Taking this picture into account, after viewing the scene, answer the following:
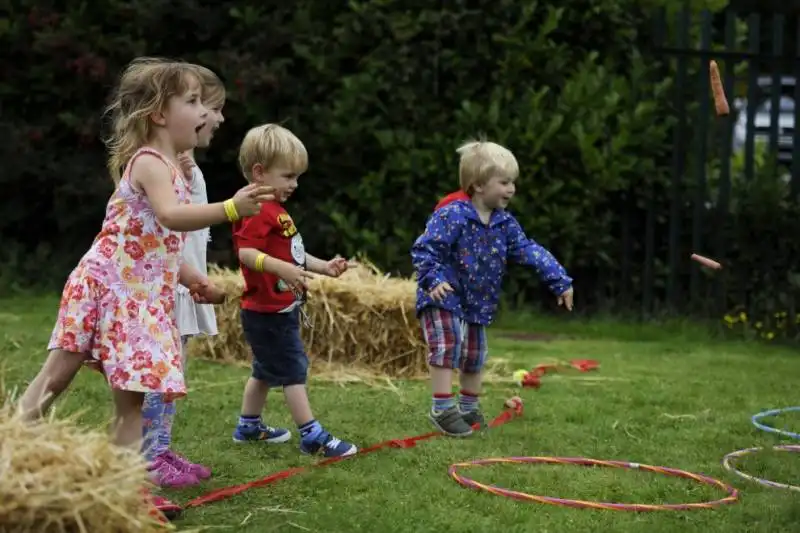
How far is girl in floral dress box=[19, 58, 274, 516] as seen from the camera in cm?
414

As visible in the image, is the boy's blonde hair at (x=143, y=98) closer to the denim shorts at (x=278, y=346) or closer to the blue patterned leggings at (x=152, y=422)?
the blue patterned leggings at (x=152, y=422)

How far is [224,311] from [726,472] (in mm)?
3809

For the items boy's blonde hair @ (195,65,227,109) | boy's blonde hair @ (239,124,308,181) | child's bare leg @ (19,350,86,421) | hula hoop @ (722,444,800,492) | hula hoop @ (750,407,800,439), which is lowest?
hula hoop @ (722,444,800,492)

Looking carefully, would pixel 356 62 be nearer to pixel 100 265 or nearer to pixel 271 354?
pixel 271 354

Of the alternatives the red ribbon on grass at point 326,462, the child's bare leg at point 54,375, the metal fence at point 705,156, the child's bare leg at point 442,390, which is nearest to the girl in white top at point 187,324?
the red ribbon on grass at point 326,462

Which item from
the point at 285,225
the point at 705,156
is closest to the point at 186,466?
the point at 285,225

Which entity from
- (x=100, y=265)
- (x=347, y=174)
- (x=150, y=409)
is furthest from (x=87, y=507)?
(x=347, y=174)

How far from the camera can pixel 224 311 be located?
26.0 ft

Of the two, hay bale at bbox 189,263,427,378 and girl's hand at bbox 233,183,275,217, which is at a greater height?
girl's hand at bbox 233,183,275,217

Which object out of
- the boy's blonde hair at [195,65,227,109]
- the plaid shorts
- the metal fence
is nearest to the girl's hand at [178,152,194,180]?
the boy's blonde hair at [195,65,227,109]

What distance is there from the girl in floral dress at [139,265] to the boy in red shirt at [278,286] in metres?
0.83

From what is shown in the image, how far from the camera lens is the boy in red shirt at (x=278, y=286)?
5.27m

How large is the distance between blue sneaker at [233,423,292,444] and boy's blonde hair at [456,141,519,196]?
149 centimetres

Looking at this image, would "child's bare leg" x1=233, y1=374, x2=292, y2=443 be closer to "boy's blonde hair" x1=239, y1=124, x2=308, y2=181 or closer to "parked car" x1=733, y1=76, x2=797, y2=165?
"boy's blonde hair" x1=239, y1=124, x2=308, y2=181
